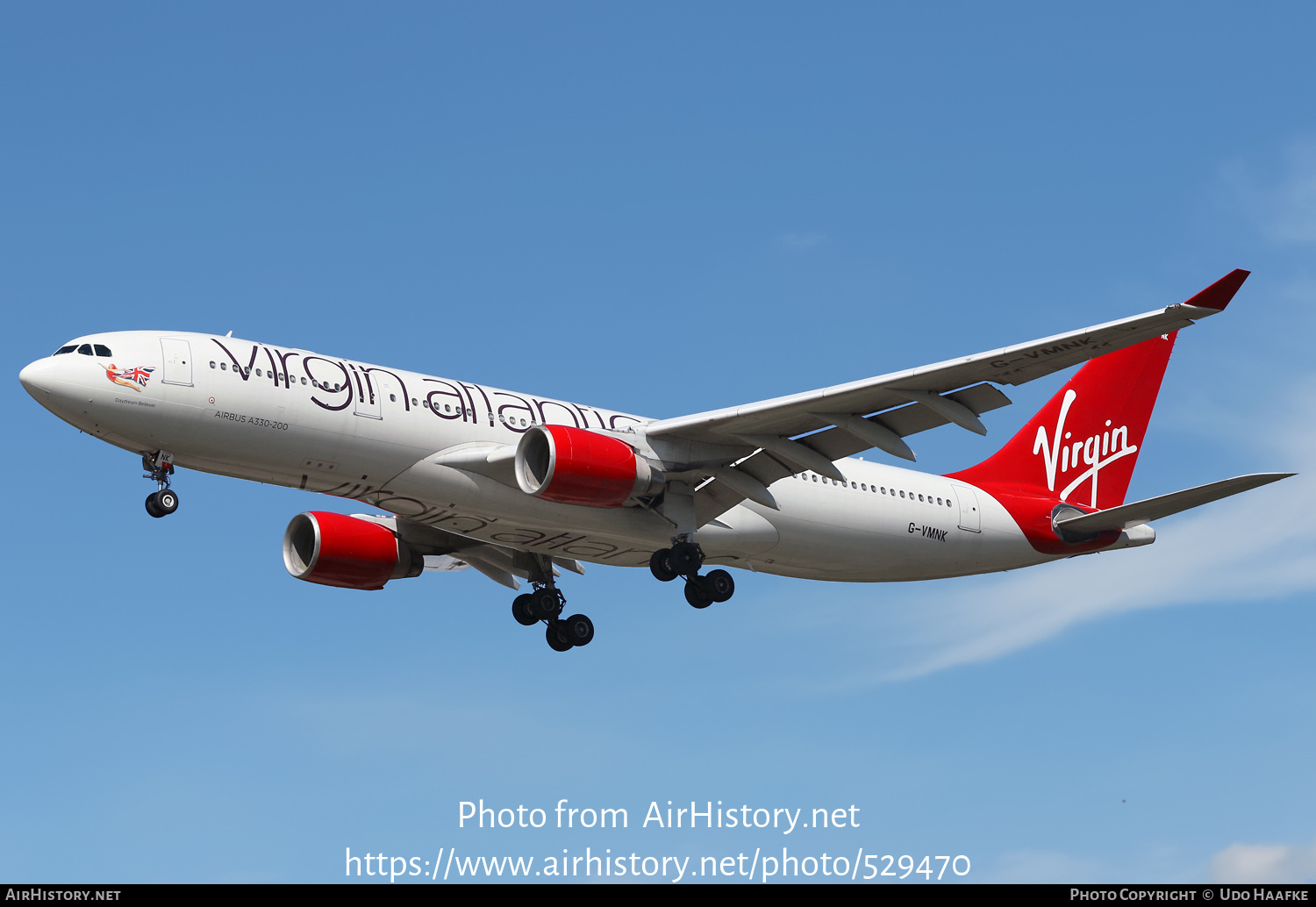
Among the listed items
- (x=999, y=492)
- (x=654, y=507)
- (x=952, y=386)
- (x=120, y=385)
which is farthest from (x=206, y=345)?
(x=999, y=492)

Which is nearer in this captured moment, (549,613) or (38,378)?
(38,378)

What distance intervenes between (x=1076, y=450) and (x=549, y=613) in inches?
548

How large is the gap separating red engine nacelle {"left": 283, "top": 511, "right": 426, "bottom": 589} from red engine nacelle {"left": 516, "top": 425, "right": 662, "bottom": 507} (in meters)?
5.84

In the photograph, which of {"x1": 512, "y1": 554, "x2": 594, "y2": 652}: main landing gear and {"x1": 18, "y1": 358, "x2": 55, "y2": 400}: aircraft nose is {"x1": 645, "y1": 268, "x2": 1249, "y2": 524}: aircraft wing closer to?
{"x1": 512, "y1": 554, "x2": 594, "y2": 652}: main landing gear

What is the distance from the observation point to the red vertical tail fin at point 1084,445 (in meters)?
37.6

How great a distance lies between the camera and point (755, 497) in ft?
104

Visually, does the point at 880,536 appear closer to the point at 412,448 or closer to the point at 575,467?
the point at 575,467

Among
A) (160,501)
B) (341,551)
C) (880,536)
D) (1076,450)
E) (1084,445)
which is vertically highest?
(1084,445)

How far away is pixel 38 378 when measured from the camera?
89.2 ft

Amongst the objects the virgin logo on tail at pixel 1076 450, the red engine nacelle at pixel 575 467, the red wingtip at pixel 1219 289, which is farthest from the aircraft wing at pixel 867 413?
the virgin logo on tail at pixel 1076 450

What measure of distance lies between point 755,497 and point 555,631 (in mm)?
6684

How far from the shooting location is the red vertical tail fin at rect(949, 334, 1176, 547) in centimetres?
3762

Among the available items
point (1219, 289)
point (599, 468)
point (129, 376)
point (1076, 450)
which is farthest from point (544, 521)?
point (1076, 450)

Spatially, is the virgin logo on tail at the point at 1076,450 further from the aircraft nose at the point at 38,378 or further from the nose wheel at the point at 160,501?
the aircraft nose at the point at 38,378
